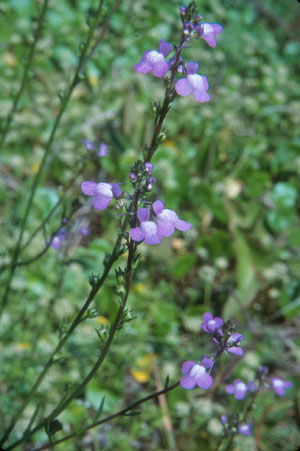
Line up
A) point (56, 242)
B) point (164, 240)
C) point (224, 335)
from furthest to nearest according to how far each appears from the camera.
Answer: point (164, 240)
point (56, 242)
point (224, 335)

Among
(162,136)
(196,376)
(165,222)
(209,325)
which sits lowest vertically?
(196,376)

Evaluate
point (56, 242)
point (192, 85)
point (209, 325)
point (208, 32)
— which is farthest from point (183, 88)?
point (56, 242)

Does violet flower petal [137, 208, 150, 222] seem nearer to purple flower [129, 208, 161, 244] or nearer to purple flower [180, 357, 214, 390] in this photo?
purple flower [129, 208, 161, 244]

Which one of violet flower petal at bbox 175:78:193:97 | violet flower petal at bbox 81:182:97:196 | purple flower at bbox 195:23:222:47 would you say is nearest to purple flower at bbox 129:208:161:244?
violet flower petal at bbox 81:182:97:196

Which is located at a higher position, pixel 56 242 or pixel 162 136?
pixel 56 242

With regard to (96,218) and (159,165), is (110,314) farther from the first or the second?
(159,165)

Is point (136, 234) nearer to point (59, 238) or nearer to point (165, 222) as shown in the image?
point (165, 222)
